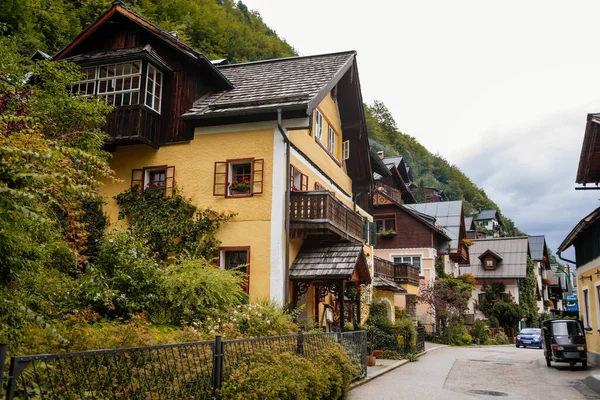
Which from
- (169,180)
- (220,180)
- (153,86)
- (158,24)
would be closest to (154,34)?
(153,86)

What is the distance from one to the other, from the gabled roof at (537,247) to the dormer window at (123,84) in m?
60.6

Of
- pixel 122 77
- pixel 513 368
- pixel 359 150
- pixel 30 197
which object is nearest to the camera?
pixel 30 197

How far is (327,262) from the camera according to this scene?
16.9m

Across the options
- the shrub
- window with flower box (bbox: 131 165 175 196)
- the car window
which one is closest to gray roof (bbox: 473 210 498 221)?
the car window

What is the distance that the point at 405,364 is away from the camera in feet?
65.5

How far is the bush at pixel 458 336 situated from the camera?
36.6 metres

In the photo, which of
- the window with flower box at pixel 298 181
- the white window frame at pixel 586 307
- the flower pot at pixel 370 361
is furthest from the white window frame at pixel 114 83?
the white window frame at pixel 586 307

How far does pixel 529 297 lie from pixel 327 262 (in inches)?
1714

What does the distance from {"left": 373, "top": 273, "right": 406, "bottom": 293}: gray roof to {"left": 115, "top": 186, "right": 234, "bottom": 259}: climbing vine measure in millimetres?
12364

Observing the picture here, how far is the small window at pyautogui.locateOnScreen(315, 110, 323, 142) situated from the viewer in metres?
20.5

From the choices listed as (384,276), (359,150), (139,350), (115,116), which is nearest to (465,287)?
(384,276)

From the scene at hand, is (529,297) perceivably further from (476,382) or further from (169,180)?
(169,180)

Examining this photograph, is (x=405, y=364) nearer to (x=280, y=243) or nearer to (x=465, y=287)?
(x=280, y=243)

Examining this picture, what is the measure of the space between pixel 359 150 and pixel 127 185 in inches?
415
